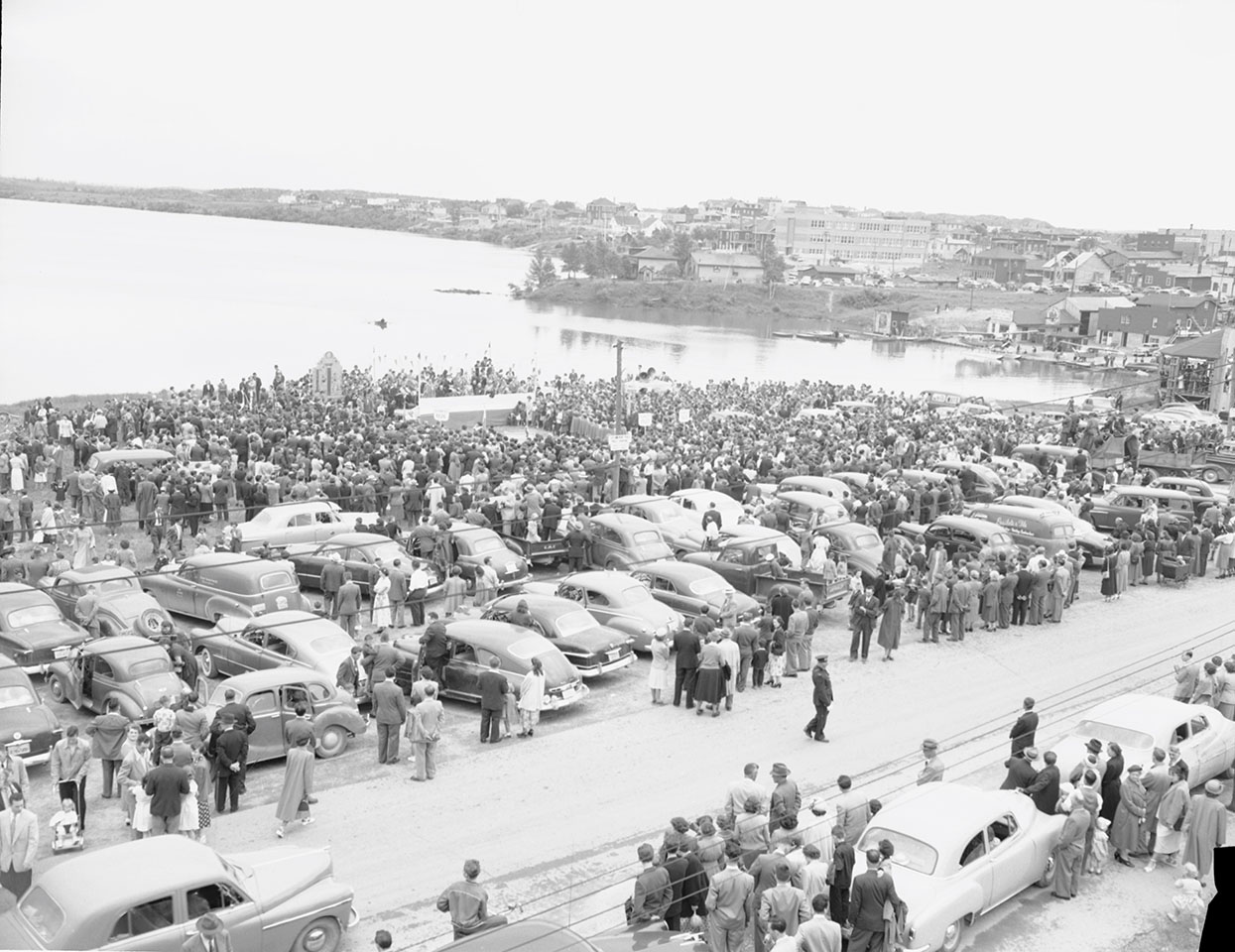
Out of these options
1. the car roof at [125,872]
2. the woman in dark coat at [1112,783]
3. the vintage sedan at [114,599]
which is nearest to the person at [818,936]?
the car roof at [125,872]

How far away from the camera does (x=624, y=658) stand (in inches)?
699

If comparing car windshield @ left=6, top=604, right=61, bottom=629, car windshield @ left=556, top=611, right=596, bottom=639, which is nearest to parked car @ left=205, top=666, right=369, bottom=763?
car windshield @ left=556, top=611, right=596, bottom=639

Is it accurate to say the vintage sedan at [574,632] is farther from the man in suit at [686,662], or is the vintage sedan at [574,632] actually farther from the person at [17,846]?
the person at [17,846]

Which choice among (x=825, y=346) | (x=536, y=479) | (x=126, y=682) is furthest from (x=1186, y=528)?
(x=825, y=346)

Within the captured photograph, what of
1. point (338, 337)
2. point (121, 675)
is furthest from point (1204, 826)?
point (338, 337)

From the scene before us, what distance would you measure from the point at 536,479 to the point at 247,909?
56.2ft

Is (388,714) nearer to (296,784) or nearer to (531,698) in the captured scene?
(531,698)

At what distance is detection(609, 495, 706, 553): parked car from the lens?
23984 millimetres

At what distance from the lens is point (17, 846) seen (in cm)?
1059

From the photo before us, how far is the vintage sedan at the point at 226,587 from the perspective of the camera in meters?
18.5

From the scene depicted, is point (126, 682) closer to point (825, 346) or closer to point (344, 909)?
point (344, 909)

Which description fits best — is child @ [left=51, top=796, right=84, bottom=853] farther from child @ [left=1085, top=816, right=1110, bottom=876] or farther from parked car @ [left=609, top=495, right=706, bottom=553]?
parked car @ [left=609, top=495, right=706, bottom=553]

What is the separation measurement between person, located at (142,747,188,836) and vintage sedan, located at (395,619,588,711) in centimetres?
494

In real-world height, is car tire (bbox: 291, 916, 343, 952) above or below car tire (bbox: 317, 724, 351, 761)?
above
